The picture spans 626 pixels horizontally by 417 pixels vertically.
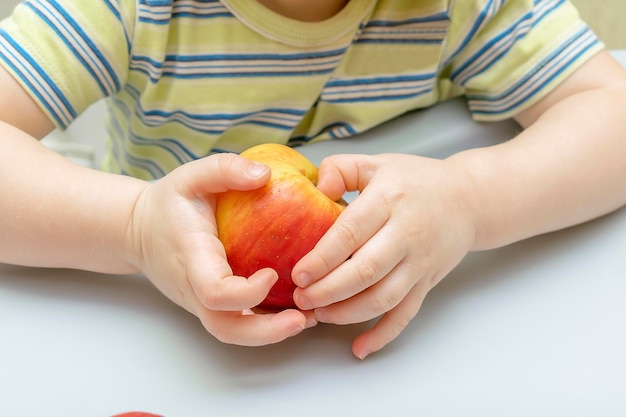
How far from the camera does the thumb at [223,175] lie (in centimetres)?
38

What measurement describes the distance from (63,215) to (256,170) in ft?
0.53

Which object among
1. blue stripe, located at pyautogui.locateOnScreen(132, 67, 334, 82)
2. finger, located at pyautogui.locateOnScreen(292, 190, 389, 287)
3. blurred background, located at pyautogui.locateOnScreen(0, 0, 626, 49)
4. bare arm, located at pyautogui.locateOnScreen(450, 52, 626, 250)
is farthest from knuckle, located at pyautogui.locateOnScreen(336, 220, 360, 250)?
blurred background, located at pyautogui.locateOnScreen(0, 0, 626, 49)

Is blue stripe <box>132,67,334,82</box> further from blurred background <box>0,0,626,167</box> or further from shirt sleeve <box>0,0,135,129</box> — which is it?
blurred background <box>0,0,626,167</box>

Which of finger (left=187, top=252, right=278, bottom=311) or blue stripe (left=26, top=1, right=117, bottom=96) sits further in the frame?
blue stripe (left=26, top=1, right=117, bottom=96)

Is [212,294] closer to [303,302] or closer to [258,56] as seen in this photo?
[303,302]

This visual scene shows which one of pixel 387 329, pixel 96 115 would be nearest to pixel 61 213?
pixel 387 329

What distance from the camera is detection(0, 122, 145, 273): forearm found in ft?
1.50

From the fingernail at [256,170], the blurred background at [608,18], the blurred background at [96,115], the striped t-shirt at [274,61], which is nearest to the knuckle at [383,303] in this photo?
the fingernail at [256,170]

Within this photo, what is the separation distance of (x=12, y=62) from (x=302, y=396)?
0.33 meters

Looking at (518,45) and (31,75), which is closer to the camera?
(31,75)

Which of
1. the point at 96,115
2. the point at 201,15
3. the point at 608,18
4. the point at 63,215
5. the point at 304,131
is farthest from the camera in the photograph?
the point at 608,18

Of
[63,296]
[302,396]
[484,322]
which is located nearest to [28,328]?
[63,296]

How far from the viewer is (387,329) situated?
42 cm

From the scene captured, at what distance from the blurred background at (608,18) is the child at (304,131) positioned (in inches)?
27.2
